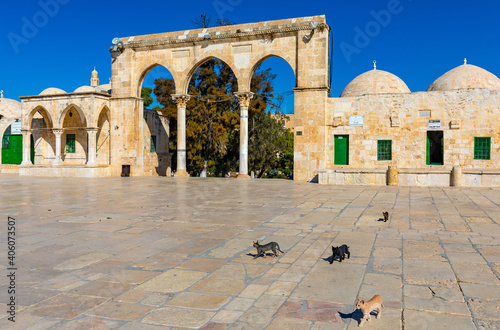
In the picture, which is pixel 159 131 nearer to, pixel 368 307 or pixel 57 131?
pixel 57 131

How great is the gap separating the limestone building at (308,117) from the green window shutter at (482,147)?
0.04 m

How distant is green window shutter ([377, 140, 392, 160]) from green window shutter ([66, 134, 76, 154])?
1740 centimetres

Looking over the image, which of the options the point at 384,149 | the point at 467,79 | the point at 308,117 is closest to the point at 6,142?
the point at 308,117

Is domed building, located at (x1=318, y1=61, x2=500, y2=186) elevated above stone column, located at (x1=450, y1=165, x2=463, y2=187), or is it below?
above

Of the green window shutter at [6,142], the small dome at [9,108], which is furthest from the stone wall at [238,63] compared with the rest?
the small dome at [9,108]

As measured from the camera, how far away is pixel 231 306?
3445 mm

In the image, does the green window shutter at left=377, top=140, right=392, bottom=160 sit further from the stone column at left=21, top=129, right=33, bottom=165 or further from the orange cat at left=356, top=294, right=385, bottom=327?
the stone column at left=21, top=129, right=33, bottom=165

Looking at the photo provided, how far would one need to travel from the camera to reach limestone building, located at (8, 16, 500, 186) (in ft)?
57.4

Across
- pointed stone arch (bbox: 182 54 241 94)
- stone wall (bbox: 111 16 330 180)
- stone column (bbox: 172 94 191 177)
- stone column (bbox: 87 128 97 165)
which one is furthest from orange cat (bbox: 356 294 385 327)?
stone column (bbox: 87 128 97 165)

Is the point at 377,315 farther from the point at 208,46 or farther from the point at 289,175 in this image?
the point at 289,175

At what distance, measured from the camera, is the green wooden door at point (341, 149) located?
19.0 m

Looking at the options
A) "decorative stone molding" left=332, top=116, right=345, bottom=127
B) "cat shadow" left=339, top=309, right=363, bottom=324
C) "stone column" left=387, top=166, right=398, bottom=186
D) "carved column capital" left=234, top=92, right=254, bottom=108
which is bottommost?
"cat shadow" left=339, top=309, right=363, bottom=324

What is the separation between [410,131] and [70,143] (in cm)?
1899

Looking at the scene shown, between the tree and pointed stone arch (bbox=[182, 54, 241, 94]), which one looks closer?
pointed stone arch (bbox=[182, 54, 241, 94])
